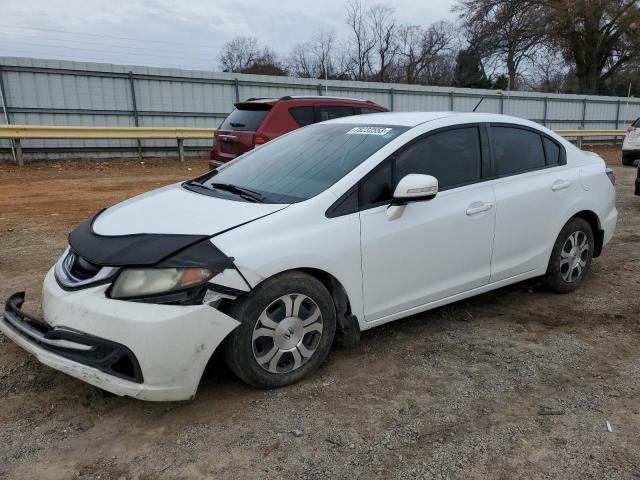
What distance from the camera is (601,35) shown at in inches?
1431

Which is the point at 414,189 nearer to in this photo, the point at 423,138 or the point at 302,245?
the point at 423,138

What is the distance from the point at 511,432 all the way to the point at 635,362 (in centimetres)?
134

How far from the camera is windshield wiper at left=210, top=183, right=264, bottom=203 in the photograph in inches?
136

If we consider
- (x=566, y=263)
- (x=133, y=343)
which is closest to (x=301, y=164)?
(x=133, y=343)

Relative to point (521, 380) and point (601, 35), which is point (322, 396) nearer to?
point (521, 380)

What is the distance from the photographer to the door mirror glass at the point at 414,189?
3346 millimetres

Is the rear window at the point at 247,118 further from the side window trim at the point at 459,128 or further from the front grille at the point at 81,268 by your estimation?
the front grille at the point at 81,268

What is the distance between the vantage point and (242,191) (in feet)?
11.9

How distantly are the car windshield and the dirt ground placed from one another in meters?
1.13

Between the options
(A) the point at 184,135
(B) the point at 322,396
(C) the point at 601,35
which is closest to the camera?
(B) the point at 322,396

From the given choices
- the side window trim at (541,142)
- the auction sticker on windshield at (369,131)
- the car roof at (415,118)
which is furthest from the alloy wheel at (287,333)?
the side window trim at (541,142)

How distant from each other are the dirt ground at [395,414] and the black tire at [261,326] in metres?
0.11

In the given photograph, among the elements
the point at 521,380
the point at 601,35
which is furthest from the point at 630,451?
the point at 601,35

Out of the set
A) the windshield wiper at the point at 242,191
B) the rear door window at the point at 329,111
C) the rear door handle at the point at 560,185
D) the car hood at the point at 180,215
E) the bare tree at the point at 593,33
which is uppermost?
the bare tree at the point at 593,33
